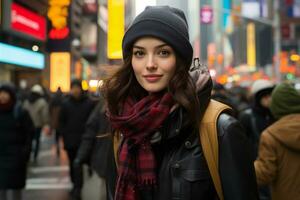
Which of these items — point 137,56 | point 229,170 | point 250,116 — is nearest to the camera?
point 229,170

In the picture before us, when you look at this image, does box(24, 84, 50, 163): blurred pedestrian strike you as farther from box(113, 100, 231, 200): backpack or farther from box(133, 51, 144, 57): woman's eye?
box(113, 100, 231, 200): backpack

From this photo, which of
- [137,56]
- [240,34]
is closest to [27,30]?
[137,56]

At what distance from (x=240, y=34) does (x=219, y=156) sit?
12718cm

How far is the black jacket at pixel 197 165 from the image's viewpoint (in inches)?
95.6

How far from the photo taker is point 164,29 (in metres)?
2.53

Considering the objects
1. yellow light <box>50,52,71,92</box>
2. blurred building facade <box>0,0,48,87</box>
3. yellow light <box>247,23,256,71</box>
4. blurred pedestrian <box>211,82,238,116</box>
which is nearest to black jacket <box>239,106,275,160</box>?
blurred pedestrian <box>211,82,238,116</box>

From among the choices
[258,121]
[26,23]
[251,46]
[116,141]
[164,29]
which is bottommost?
[258,121]

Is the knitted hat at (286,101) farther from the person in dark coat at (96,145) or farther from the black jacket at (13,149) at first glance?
the black jacket at (13,149)

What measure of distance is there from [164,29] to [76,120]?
7765 millimetres

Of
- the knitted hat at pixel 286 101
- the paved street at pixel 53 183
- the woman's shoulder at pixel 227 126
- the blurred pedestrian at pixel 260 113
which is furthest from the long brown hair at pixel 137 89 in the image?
the paved street at pixel 53 183

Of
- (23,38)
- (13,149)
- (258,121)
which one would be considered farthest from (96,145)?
(23,38)

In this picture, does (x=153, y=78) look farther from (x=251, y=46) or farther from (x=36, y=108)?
(x=251, y=46)

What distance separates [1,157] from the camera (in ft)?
24.5

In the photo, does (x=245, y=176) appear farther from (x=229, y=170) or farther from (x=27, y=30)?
(x=27, y=30)
